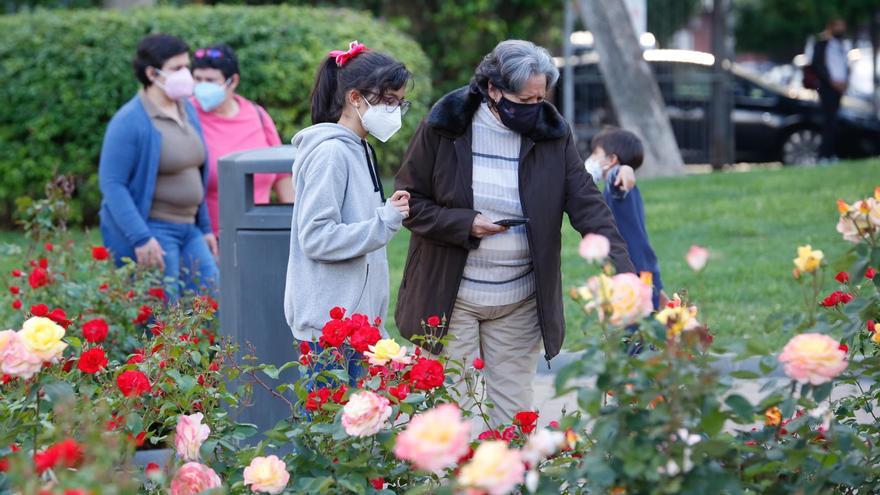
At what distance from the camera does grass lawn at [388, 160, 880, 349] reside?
7.89 metres

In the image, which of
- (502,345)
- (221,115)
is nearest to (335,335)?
(502,345)

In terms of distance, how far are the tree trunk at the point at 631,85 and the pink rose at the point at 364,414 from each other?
11.7m

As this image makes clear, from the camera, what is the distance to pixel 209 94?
6438 mm

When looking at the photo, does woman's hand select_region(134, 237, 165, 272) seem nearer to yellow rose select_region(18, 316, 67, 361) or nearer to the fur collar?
the fur collar

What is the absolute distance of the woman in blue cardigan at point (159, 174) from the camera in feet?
19.5

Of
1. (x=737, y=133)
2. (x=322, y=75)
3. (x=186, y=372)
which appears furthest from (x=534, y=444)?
(x=737, y=133)

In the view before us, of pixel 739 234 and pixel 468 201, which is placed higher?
pixel 468 201

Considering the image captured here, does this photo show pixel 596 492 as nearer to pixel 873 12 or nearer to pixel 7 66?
pixel 7 66

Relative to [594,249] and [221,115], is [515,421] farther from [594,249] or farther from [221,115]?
[221,115]

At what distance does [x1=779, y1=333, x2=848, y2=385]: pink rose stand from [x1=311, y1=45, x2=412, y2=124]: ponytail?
6.13 feet

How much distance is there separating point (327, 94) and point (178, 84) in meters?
2.02

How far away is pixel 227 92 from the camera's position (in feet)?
21.5

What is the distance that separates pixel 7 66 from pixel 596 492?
954 cm

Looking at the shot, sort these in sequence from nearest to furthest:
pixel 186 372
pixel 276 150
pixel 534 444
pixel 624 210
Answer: pixel 534 444 < pixel 186 372 < pixel 276 150 < pixel 624 210
